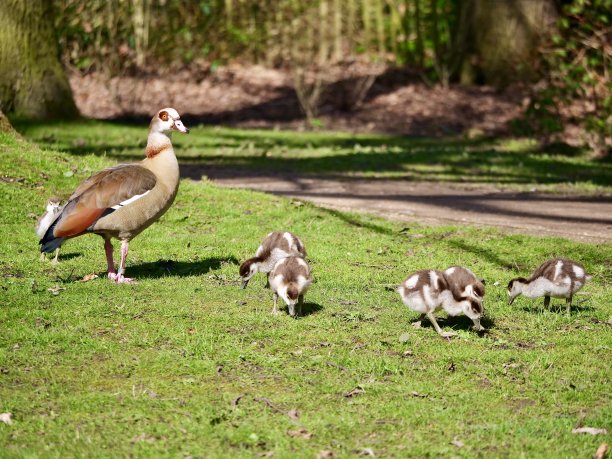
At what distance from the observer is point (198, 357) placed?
24.7 ft

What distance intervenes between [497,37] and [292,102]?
5.37 m

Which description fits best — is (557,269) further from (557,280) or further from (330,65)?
(330,65)

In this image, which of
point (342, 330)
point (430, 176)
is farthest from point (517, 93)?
point (342, 330)

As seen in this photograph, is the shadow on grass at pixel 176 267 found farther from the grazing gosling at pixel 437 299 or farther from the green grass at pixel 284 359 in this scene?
the grazing gosling at pixel 437 299

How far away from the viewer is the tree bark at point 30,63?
1725 centimetres

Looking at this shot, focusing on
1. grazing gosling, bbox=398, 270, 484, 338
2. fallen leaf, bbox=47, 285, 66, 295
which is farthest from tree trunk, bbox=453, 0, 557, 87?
fallen leaf, bbox=47, 285, 66, 295

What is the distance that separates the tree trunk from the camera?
80.2 ft

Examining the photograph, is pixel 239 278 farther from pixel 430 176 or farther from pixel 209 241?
pixel 430 176

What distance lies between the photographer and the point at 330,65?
28734 millimetres

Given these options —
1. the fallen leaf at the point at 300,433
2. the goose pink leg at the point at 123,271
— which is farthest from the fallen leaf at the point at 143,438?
the goose pink leg at the point at 123,271

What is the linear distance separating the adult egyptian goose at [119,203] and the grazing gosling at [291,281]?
1.57 metres

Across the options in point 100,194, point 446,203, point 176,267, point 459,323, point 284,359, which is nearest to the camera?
point 284,359

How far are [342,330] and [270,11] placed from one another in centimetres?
2100

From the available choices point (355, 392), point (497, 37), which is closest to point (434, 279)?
point (355, 392)
